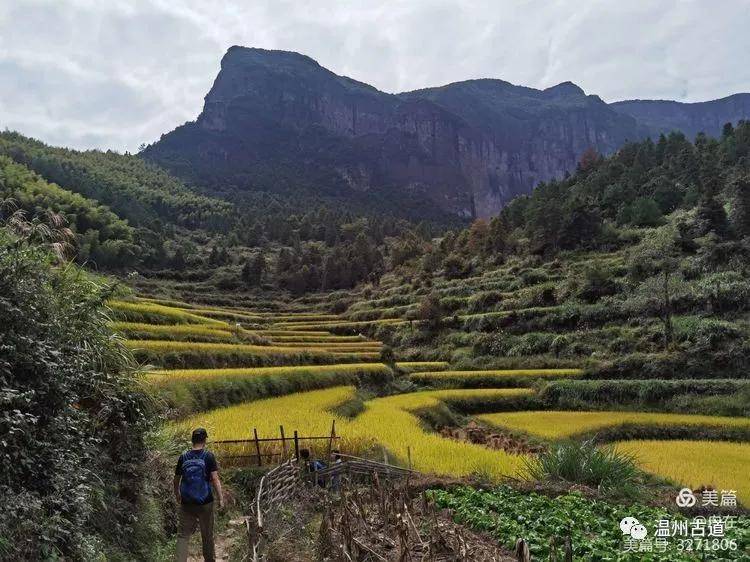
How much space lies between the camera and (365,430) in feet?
58.0

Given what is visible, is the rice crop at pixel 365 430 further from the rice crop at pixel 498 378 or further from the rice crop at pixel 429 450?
the rice crop at pixel 498 378

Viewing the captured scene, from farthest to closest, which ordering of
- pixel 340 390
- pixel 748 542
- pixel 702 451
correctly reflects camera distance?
pixel 340 390
pixel 702 451
pixel 748 542

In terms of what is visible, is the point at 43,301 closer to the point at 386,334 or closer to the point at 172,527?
the point at 172,527

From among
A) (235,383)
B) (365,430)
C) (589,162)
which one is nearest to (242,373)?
(235,383)

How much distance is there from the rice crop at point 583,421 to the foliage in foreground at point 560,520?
1137 cm

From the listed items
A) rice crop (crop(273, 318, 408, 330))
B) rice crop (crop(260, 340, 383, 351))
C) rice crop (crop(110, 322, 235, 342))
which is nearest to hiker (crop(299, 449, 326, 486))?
rice crop (crop(110, 322, 235, 342))

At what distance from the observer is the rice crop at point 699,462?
1430cm

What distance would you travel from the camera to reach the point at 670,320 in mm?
35312

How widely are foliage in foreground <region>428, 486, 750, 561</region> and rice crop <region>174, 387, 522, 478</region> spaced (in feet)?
8.88

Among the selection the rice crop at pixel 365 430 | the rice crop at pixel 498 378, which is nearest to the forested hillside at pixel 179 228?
the rice crop at pixel 498 378

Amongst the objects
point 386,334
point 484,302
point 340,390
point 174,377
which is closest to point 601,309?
point 484,302

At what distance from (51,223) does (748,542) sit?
12.8m

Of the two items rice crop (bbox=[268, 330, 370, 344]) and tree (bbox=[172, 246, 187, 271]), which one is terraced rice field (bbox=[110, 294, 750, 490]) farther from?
tree (bbox=[172, 246, 187, 271])

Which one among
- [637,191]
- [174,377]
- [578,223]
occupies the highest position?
[637,191]
